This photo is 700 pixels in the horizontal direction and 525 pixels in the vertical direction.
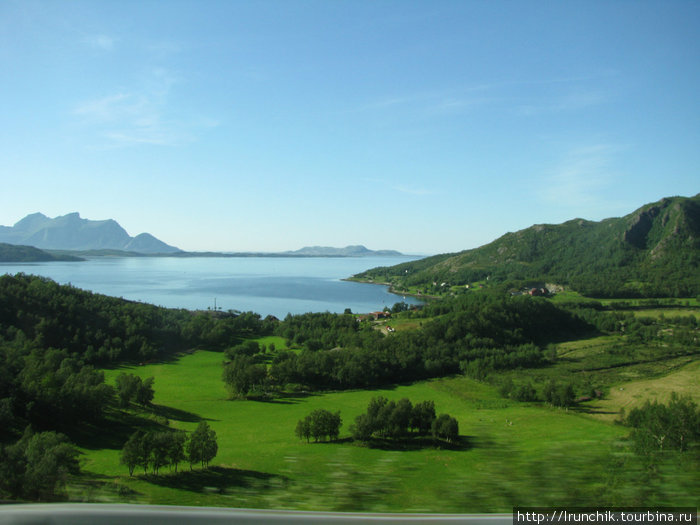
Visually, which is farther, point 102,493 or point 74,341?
point 74,341

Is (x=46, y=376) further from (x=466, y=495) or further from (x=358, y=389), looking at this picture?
(x=466, y=495)

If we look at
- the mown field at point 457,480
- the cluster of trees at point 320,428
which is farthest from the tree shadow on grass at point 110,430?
the mown field at point 457,480

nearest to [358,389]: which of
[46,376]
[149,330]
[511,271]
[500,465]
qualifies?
[46,376]

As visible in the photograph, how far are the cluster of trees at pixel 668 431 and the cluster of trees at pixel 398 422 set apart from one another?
21.4 feet

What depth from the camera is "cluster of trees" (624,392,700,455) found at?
170 centimetres

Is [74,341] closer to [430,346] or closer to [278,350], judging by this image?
[278,350]

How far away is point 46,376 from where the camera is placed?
12961mm

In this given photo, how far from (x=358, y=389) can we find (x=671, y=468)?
19.8 meters

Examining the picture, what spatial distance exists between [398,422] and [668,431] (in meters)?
8.65

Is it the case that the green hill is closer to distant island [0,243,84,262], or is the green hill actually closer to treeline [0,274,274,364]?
treeline [0,274,274,364]

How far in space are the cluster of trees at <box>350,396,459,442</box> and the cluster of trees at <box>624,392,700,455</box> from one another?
6529mm

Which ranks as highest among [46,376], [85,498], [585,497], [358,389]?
[585,497]

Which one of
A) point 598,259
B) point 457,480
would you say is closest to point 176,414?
point 457,480

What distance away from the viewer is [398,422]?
9844 millimetres
